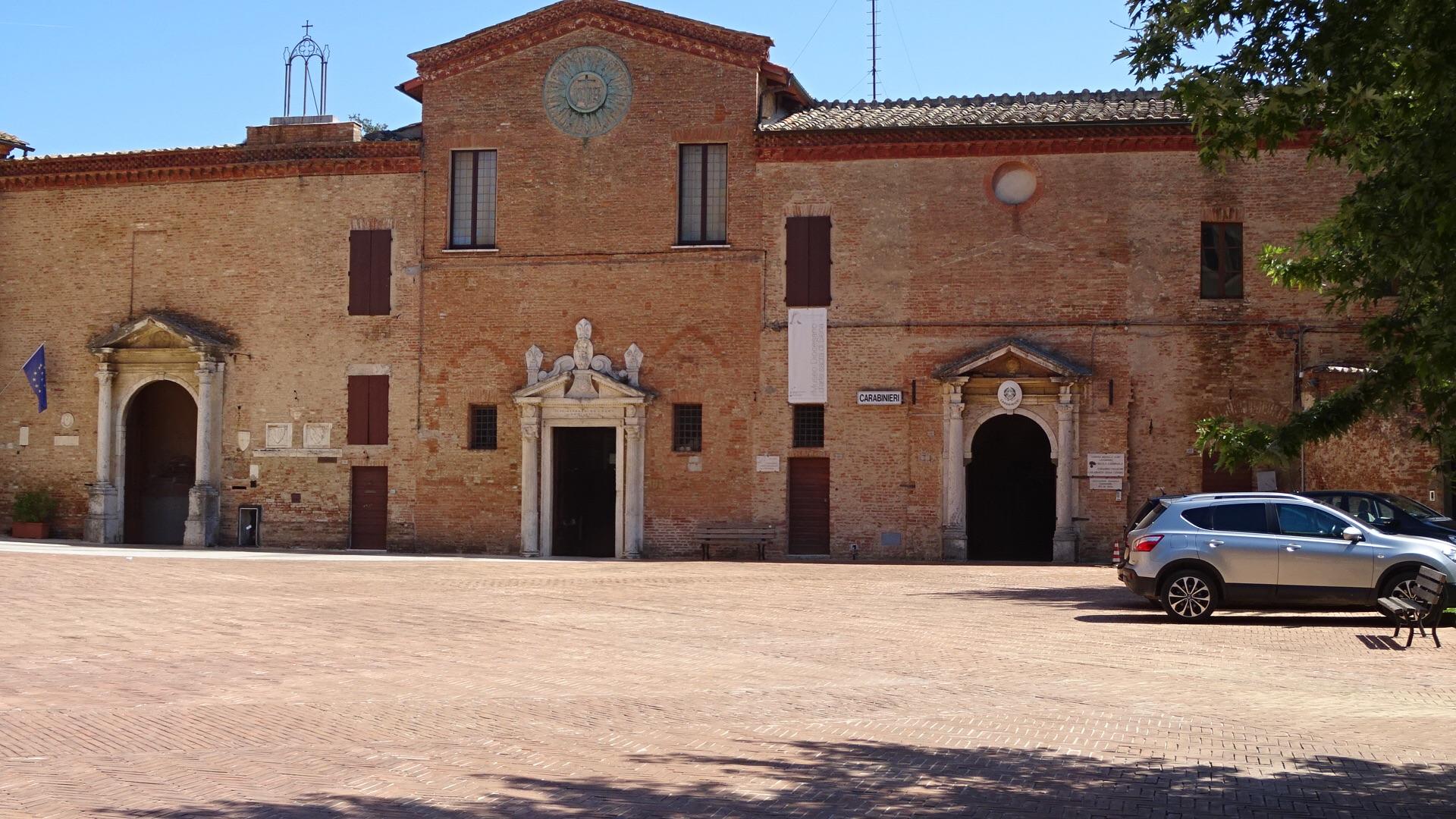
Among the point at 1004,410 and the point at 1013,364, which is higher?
the point at 1013,364

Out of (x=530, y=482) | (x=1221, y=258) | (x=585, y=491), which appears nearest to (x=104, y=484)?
(x=530, y=482)

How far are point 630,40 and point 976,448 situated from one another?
11.0 meters

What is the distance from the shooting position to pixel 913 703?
11.5m

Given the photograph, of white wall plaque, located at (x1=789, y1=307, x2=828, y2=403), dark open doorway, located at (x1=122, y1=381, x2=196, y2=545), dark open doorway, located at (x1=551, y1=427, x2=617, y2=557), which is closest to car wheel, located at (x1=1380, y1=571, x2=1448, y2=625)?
white wall plaque, located at (x1=789, y1=307, x2=828, y2=403)

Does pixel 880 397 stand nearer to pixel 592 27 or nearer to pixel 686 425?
pixel 686 425

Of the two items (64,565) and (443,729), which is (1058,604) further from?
(64,565)

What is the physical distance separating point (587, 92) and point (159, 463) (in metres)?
12.6

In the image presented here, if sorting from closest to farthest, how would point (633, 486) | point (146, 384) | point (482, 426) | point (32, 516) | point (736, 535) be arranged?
point (736, 535), point (633, 486), point (482, 426), point (32, 516), point (146, 384)

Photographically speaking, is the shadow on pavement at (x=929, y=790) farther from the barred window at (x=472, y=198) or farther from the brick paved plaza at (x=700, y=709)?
the barred window at (x=472, y=198)

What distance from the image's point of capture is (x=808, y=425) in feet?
99.7

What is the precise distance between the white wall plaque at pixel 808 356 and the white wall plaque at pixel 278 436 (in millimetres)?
10567

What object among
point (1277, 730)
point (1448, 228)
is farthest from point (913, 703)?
point (1448, 228)

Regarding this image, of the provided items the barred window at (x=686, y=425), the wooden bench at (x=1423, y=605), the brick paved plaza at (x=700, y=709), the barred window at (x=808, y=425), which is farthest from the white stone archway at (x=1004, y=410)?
the wooden bench at (x=1423, y=605)

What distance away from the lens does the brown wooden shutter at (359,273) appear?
105 feet
